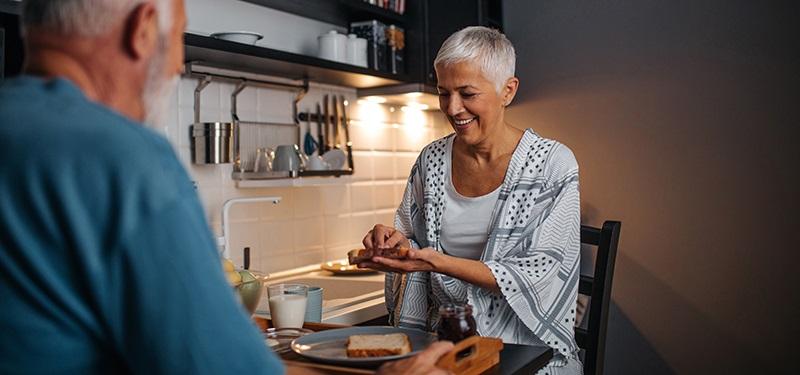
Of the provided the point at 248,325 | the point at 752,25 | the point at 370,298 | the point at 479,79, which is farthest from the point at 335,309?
the point at 752,25

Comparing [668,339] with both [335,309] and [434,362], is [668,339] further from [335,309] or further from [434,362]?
[434,362]

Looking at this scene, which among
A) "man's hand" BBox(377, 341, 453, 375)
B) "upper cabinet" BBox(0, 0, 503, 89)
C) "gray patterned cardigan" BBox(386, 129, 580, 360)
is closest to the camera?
"man's hand" BBox(377, 341, 453, 375)

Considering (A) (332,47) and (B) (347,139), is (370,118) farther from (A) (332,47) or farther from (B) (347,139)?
(A) (332,47)

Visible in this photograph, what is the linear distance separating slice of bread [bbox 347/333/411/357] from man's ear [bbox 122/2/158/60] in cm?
70

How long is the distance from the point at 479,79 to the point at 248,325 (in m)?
1.36

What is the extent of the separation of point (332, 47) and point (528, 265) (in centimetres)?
136

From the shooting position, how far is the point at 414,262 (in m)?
1.73

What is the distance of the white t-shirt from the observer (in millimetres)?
2004

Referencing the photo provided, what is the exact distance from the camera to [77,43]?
752 millimetres

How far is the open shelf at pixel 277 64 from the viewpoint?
2.33m

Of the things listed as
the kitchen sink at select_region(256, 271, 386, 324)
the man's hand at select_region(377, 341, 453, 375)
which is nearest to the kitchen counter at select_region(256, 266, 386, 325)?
the kitchen sink at select_region(256, 271, 386, 324)

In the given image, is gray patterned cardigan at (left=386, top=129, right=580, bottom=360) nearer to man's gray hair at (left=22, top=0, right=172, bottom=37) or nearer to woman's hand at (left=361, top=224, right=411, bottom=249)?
woman's hand at (left=361, top=224, right=411, bottom=249)

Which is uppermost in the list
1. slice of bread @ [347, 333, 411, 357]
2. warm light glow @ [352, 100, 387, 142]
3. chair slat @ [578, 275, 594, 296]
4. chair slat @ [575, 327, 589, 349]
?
warm light glow @ [352, 100, 387, 142]

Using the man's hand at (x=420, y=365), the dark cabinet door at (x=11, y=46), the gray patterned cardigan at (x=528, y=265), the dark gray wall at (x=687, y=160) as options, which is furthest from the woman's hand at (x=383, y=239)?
the dark gray wall at (x=687, y=160)
